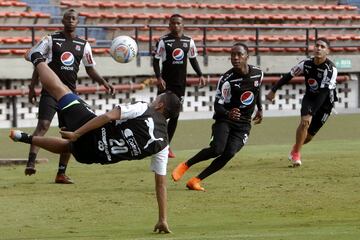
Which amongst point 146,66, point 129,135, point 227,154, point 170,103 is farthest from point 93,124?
point 146,66

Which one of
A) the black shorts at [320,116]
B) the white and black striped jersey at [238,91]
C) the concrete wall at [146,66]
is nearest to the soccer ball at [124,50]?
the white and black striped jersey at [238,91]

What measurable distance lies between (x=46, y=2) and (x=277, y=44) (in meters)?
7.05

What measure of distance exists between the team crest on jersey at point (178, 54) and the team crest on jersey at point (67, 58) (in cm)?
351

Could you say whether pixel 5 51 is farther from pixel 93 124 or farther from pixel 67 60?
pixel 93 124

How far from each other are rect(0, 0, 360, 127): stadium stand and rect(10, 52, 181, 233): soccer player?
48.0ft

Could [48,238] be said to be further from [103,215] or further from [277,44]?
[277,44]

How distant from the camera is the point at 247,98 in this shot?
46.9 feet

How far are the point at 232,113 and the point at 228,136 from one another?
32 centimetres

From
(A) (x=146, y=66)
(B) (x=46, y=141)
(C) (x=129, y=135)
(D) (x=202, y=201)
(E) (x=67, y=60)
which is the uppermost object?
(E) (x=67, y=60)

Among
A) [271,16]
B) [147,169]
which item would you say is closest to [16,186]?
[147,169]

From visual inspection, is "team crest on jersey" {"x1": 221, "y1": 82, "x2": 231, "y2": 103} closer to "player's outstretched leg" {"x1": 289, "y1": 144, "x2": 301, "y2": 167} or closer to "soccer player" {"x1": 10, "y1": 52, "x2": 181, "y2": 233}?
"player's outstretched leg" {"x1": 289, "y1": 144, "x2": 301, "y2": 167}

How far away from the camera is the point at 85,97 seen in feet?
91.1

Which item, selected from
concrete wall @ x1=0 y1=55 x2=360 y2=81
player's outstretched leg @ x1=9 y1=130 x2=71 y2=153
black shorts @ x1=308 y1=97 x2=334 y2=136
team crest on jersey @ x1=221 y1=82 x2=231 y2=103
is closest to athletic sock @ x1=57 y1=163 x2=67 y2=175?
team crest on jersey @ x1=221 y1=82 x2=231 y2=103

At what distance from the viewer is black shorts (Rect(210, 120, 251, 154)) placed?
14023 millimetres
